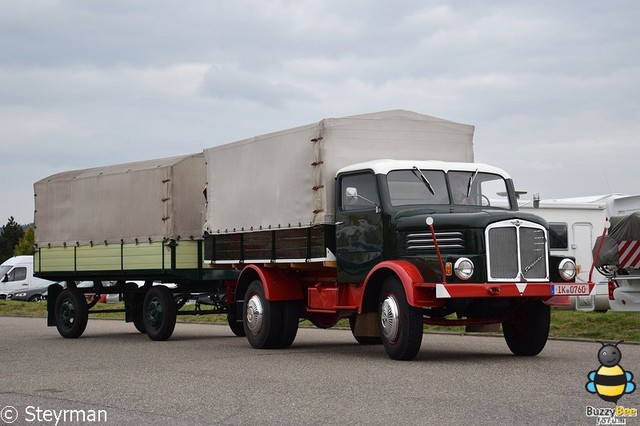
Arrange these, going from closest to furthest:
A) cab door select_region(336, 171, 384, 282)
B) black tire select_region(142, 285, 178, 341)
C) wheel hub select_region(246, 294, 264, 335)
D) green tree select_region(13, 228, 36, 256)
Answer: cab door select_region(336, 171, 384, 282)
wheel hub select_region(246, 294, 264, 335)
black tire select_region(142, 285, 178, 341)
green tree select_region(13, 228, 36, 256)

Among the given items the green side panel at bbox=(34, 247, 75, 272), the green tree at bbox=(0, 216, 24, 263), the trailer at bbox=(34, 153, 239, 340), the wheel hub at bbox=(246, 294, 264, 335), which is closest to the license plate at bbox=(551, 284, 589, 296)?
the wheel hub at bbox=(246, 294, 264, 335)

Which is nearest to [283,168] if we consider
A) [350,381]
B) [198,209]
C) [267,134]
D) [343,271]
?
[267,134]

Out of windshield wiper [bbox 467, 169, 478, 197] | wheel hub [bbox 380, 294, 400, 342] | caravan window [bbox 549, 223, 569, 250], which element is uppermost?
windshield wiper [bbox 467, 169, 478, 197]

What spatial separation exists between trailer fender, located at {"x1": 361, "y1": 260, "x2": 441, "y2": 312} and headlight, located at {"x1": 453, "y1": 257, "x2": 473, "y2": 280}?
38cm

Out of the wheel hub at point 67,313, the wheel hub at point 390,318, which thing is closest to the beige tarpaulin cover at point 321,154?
the wheel hub at point 390,318

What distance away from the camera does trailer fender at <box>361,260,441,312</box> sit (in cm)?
1376

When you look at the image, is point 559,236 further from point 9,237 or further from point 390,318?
point 9,237

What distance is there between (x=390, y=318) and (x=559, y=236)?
40.4 feet

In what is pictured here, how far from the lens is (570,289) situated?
14.2 metres

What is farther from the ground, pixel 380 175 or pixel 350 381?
pixel 380 175

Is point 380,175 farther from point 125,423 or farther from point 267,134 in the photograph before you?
point 125,423

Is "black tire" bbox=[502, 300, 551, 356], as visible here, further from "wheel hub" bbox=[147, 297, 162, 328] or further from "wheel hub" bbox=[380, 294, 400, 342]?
"wheel hub" bbox=[147, 297, 162, 328]

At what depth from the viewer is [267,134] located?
1797 centimetres

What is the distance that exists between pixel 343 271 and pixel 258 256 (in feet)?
8.02
